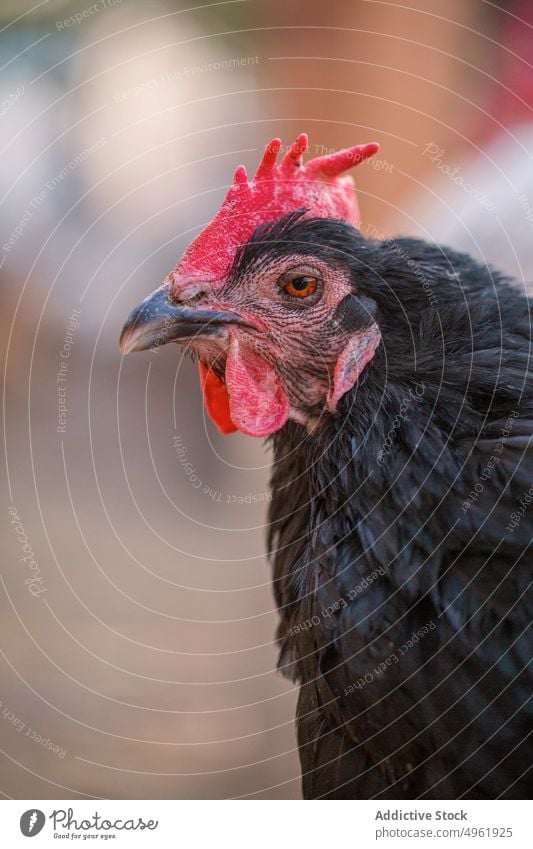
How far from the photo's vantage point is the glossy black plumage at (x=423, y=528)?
1.04 m

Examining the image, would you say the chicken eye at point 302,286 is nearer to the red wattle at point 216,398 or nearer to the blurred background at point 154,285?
the red wattle at point 216,398

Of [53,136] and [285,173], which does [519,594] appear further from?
[53,136]

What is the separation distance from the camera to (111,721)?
227 centimetres

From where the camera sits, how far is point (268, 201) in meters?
1.17

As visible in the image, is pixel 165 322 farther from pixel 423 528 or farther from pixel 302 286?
pixel 423 528

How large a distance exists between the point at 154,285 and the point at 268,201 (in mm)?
2225
